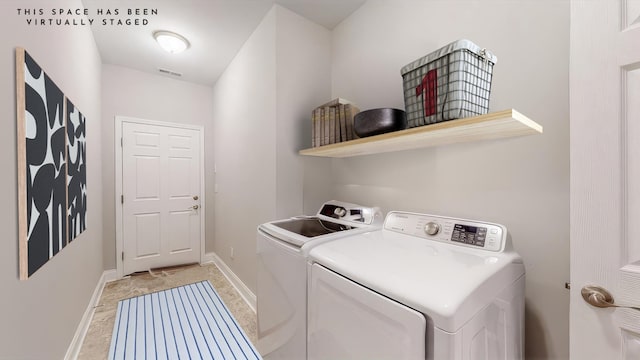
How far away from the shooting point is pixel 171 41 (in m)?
2.29

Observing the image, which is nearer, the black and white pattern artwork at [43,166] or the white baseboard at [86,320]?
the black and white pattern artwork at [43,166]

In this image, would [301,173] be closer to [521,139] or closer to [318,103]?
[318,103]

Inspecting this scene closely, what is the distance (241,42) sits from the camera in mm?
2434

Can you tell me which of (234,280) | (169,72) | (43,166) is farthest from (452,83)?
(169,72)

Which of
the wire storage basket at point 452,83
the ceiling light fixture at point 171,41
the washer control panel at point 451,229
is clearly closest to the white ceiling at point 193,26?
the ceiling light fixture at point 171,41

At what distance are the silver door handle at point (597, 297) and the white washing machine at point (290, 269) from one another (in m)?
0.86

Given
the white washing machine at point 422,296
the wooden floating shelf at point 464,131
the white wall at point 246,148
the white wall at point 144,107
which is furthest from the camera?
the white wall at point 144,107

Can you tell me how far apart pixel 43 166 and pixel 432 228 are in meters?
1.96

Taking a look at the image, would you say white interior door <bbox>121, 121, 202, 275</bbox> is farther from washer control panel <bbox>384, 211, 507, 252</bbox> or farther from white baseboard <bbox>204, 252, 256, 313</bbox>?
washer control panel <bbox>384, 211, 507, 252</bbox>

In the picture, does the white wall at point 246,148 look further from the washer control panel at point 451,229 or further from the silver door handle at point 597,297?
the silver door handle at point 597,297

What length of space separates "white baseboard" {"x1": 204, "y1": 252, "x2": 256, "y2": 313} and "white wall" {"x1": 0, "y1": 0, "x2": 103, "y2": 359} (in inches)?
48.6

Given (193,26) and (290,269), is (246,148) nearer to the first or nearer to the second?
(193,26)

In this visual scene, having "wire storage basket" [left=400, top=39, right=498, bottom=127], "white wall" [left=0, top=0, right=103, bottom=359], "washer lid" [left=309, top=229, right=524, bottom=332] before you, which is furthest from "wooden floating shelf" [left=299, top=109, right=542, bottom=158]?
"white wall" [left=0, top=0, right=103, bottom=359]

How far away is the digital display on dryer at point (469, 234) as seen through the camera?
102cm
